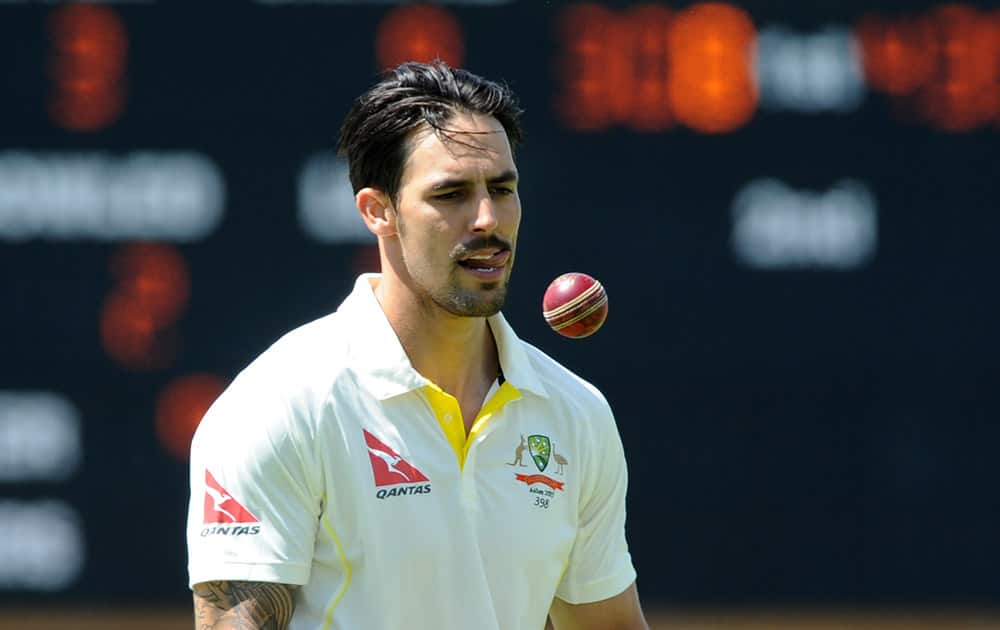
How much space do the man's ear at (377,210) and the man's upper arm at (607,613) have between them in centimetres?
80

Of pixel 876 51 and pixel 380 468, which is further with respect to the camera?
pixel 876 51

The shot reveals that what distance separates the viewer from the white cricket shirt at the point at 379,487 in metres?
2.90

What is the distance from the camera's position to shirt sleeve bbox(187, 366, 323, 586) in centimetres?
288

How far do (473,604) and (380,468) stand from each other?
0.28 m

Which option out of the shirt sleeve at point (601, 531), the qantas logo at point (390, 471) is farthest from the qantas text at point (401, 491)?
the shirt sleeve at point (601, 531)

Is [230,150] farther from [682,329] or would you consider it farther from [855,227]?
[855,227]

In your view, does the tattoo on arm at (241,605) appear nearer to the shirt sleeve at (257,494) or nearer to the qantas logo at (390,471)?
the shirt sleeve at (257,494)

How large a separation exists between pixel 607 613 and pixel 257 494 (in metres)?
0.82

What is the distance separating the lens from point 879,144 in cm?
643

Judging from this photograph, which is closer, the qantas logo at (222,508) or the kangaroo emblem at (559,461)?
the qantas logo at (222,508)

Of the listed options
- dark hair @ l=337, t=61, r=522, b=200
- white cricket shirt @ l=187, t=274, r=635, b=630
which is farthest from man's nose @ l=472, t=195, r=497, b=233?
white cricket shirt @ l=187, t=274, r=635, b=630

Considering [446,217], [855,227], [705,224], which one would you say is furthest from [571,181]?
[446,217]

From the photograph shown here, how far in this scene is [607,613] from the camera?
3.38m

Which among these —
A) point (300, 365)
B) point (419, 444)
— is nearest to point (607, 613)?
point (419, 444)
